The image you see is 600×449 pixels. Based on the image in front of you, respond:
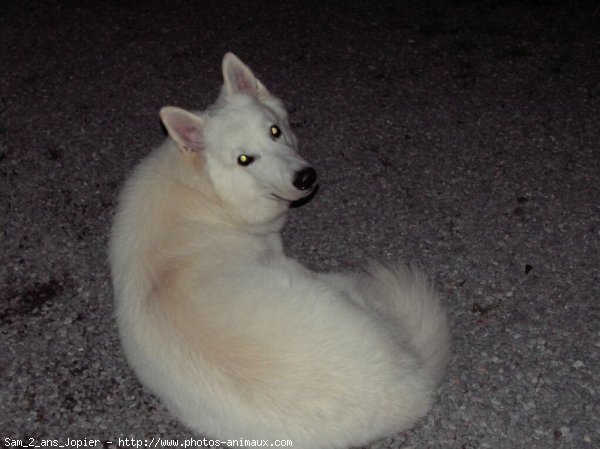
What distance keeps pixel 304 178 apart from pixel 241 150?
1.22 feet

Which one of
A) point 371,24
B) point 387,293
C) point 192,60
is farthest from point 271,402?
point 371,24

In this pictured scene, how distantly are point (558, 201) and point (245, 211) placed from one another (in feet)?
7.44

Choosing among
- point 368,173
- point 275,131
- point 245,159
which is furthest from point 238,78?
point 368,173

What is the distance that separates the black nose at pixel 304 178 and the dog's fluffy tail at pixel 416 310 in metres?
0.57

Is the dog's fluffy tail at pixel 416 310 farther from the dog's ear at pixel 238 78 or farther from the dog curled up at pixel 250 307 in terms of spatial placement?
the dog's ear at pixel 238 78

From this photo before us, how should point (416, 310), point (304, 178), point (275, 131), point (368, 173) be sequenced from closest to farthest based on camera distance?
point (416, 310), point (304, 178), point (275, 131), point (368, 173)

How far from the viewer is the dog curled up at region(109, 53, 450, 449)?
7.17 feet

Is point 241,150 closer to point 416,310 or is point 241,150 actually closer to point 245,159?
point 245,159

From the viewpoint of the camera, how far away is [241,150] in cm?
305

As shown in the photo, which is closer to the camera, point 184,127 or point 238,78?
point 184,127

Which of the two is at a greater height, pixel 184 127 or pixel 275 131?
pixel 184 127

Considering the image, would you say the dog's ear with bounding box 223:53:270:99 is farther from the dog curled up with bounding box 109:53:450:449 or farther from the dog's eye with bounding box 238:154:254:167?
the dog's eye with bounding box 238:154:254:167

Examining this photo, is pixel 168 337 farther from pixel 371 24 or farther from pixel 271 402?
pixel 371 24

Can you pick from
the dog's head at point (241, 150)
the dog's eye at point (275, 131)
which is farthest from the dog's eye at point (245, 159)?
the dog's eye at point (275, 131)
